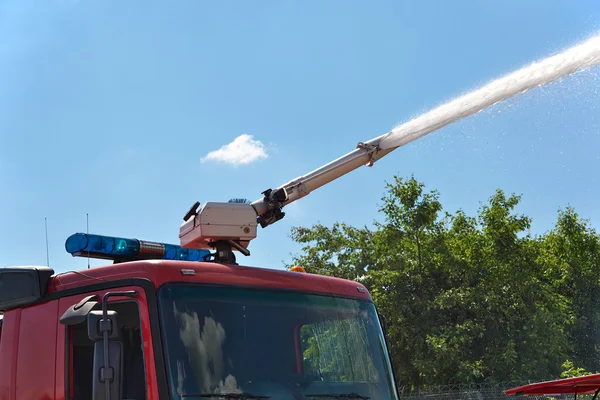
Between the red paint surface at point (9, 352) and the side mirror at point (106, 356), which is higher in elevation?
the red paint surface at point (9, 352)

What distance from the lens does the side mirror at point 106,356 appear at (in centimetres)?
415

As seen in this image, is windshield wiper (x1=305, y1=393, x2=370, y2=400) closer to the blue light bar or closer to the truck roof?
the truck roof

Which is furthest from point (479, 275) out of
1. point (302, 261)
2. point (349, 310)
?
point (349, 310)

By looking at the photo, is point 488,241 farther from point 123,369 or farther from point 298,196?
point 123,369

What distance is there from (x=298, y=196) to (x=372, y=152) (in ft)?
3.22

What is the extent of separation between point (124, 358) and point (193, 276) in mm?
690

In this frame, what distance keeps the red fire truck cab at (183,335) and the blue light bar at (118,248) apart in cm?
4

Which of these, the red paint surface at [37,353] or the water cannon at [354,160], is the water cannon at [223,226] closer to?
the water cannon at [354,160]

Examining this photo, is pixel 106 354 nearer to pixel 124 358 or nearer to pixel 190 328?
pixel 124 358

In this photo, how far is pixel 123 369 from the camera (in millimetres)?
4414

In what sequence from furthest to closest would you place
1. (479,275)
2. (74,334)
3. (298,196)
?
(479,275)
(298,196)
(74,334)

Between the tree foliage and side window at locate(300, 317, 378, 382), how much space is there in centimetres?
1305

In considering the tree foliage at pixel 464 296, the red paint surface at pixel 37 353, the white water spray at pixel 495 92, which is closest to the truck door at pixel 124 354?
the red paint surface at pixel 37 353

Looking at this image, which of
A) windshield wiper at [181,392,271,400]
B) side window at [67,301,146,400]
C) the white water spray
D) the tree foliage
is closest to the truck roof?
side window at [67,301,146,400]
